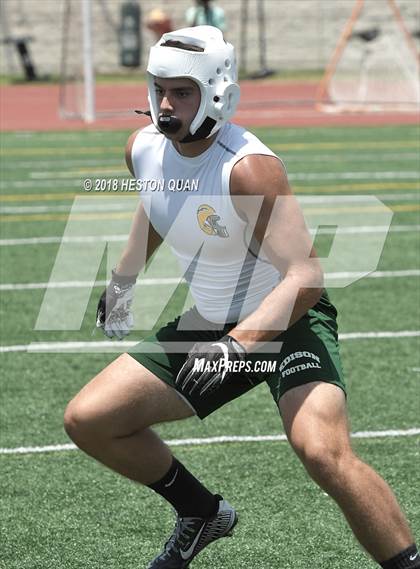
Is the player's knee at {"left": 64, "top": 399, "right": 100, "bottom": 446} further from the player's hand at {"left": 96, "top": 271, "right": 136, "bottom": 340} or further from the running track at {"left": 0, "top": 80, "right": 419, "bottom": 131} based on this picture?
the running track at {"left": 0, "top": 80, "right": 419, "bottom": 131}

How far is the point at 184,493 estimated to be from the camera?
428cm

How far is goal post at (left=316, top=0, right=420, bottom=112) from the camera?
20.7 meters

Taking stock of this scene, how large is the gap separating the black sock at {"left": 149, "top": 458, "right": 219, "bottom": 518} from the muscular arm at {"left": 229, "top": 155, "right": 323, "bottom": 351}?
729 mm

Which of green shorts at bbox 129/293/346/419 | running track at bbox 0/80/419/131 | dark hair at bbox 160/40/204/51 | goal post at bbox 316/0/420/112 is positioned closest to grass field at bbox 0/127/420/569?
green shorts at bbox 129/293/346/419

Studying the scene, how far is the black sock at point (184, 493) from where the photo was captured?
4219mm

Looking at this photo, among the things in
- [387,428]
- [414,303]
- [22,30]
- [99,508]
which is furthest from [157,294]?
[22,30]

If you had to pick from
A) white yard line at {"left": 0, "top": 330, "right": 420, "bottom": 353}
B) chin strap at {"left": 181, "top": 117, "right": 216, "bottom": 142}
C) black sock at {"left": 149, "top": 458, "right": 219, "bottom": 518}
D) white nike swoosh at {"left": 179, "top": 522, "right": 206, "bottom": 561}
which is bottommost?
→ white yard line at {"left": 0, "top": 330, "right": 420, "bottom": 353}

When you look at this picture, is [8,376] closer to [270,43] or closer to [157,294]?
[157,294]

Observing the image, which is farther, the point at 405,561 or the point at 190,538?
the point at 190,538

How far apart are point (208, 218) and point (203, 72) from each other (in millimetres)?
486

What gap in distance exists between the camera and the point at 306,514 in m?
4.84

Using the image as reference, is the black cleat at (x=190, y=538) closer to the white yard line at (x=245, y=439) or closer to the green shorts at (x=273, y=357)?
the green shorts at (x=273, y=357)

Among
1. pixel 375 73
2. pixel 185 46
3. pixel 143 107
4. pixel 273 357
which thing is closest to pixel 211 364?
pixel 273 357

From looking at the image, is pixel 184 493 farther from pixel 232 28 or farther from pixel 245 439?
pixel 232 28
